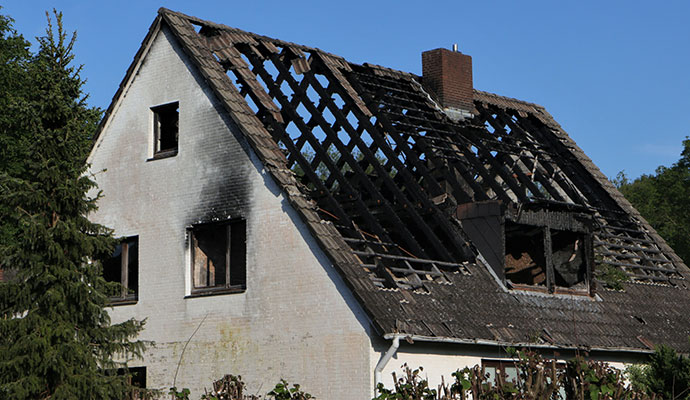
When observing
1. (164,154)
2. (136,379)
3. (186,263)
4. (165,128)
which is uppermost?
Result: (165,128)

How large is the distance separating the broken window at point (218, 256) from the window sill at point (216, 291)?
3cm

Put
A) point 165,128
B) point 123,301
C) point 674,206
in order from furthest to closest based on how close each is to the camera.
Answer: point 674,206
point 165,128
point 123,301

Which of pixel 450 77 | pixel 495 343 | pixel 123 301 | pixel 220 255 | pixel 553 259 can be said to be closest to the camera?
pixel 495 343

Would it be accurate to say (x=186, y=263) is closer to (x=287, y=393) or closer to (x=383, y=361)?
(x=287, y=393)

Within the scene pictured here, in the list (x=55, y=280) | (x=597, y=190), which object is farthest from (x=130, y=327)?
(x=597, y=190)

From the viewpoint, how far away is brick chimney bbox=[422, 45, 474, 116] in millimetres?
23828

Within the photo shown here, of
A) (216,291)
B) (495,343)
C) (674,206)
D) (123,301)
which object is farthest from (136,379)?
(674,206)

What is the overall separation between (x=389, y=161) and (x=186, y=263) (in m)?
4.45

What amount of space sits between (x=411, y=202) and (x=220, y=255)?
3.83m

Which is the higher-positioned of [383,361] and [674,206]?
[674,206]

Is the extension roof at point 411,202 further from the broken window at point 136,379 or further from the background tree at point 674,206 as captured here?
the background tree at point 674,206

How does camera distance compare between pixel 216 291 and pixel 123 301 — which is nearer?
pixel 216 291

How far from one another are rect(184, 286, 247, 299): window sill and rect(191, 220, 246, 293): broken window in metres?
0.03

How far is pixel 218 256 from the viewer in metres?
18.8
